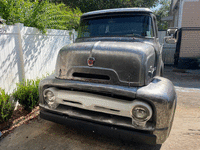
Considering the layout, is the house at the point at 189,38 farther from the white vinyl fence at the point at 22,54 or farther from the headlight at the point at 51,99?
the headlight at the point at 51,99

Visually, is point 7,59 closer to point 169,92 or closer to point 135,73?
point 135,73

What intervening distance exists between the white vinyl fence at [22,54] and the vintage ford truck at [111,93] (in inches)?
51.8

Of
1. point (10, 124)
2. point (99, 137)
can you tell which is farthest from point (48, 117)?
point (10, 124)

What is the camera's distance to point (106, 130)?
2.34m

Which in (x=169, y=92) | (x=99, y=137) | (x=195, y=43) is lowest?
(x=99, y=137)

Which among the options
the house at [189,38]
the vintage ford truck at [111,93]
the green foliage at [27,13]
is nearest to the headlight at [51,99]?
the vintage ford truck at [111,93]

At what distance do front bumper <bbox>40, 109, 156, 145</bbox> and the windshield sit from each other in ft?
6.08

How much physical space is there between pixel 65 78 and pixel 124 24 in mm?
1672

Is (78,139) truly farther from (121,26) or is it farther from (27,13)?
(27,13)

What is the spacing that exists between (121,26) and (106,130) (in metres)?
2.11

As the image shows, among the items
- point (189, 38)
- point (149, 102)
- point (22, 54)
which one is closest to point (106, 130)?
point (149, 102)

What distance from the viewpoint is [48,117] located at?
2.81 meters

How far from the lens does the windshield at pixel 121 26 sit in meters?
3.22

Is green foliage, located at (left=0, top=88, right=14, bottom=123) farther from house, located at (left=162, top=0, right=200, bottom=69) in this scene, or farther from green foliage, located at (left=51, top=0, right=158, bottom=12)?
green foliage, located at (left=51, top=0, right=158, bottom=12)
